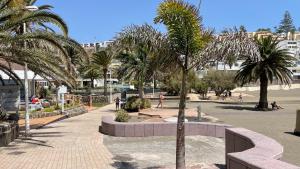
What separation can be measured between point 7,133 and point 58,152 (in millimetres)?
2508

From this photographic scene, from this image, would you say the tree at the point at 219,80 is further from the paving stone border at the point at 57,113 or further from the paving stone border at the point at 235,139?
the paving stone border at the point at 235,139

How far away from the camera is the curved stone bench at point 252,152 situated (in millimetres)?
6879

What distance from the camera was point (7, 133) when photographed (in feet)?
49.5

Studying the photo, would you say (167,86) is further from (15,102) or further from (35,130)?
(35,130)

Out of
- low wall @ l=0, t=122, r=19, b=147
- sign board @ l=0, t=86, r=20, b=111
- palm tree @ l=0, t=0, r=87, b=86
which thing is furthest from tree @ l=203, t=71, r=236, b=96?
low wall @ l=0, t=122, r=19, b=147

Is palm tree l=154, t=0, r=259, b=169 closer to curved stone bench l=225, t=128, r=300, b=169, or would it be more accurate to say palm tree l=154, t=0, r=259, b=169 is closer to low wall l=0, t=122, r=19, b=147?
curved stone bench l=225, t=128, r=300, b=169

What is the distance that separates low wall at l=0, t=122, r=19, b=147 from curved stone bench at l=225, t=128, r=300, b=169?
7.43 m

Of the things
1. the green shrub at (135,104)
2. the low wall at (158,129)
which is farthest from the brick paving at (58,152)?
the green shrub at (135,104)

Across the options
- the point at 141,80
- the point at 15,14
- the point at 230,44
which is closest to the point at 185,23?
the point at 230,44

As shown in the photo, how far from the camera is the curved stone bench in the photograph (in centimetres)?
688

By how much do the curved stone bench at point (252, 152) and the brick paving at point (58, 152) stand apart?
10.5 feet

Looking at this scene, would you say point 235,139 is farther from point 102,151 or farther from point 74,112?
point 74,112

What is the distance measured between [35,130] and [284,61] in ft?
76.4

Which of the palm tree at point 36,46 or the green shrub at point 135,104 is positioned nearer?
the palm tree at point 36,46
